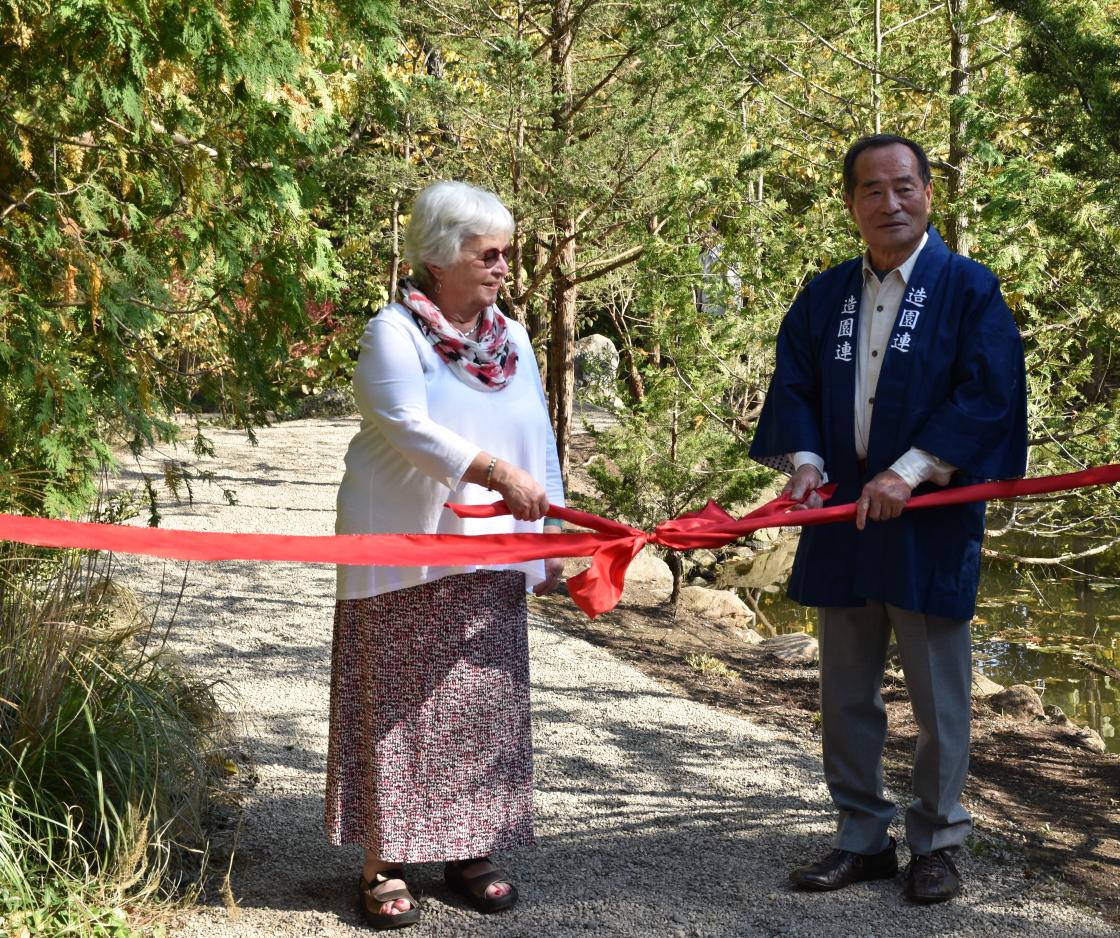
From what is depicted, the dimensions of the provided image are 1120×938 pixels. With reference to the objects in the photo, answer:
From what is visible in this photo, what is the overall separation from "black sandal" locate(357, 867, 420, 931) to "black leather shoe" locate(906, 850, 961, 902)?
54.4 inches

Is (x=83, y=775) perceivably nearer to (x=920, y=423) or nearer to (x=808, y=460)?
(x=808, y=460)

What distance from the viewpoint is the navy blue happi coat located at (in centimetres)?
325

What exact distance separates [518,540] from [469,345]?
54 cm

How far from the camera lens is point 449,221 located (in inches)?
125

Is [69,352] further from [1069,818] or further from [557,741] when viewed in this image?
[1069,818]

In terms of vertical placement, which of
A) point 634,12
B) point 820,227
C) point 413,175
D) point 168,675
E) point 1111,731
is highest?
point 634,12

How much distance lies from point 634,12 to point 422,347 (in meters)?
6.65

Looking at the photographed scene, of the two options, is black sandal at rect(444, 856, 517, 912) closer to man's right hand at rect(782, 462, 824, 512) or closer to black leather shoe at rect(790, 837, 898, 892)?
black leather shoe at rect(790, 837, 898, 892)

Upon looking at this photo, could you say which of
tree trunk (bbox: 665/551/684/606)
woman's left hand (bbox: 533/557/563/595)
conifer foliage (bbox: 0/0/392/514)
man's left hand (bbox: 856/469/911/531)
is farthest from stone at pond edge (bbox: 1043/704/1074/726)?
conifer foliage (bbox: 0/0/392/514)

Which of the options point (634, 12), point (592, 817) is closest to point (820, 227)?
point (634, 12)

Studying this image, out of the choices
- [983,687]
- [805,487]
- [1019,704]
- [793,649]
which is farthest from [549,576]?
[983,687]

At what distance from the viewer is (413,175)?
10156 millimetres

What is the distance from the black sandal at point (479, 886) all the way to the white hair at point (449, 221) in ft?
5.41

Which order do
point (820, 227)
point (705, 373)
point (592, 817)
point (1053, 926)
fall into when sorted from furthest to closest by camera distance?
point (705, 373), point (820, 227), point (592, 817), point (1053, 926)
